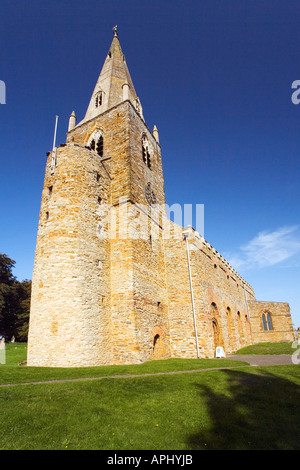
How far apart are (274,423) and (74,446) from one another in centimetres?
384

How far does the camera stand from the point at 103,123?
2100cm

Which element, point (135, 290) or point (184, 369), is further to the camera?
point (135, 290)

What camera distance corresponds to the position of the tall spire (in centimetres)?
2258

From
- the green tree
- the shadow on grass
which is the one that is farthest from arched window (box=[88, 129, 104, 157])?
the green tree

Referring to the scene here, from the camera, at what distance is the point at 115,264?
15477 mm

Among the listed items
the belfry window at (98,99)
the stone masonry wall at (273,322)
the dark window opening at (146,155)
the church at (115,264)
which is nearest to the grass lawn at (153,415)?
the church at (115,264)

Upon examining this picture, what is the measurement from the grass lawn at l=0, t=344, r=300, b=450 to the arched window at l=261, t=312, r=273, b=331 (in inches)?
1210

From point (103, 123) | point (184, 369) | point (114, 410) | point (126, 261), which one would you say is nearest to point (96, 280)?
point (126, 261)

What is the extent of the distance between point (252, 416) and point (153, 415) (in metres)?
2.11

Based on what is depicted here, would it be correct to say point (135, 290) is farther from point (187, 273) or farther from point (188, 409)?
point (188, 409)

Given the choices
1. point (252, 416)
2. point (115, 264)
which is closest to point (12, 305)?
point (115, 264)

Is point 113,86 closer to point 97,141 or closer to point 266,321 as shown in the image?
point 97,141

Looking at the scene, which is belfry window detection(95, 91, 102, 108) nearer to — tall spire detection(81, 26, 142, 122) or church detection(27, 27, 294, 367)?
tall spire detection(81, 26, 142, 122)

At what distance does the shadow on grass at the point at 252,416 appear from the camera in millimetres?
4371
